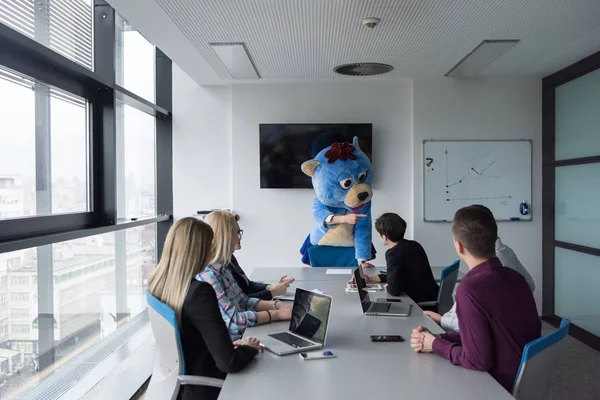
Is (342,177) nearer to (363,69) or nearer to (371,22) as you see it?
(371,22)

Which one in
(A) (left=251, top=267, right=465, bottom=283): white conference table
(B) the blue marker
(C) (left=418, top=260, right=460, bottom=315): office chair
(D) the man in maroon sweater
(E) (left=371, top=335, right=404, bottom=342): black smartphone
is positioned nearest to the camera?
(D) the man in maroon sweater

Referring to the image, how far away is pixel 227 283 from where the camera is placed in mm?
2426

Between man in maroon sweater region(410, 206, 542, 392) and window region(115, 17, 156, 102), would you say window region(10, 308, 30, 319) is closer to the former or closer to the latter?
window region(115, 17, 156, 102)

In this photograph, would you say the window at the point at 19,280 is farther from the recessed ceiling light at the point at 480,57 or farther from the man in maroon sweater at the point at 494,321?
the recessed ceiling light at the point at 480,57

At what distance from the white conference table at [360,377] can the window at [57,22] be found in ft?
7.04

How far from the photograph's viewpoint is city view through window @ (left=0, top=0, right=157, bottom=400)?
2653 millimetres

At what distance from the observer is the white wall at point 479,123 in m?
5.21

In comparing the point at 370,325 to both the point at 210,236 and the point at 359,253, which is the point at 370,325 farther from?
the point at 359,253

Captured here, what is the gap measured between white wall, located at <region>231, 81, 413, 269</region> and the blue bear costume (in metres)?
1.25

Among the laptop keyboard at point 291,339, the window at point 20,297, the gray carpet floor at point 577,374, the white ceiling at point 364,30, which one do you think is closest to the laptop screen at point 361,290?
the laptop keyboard at point 291,339

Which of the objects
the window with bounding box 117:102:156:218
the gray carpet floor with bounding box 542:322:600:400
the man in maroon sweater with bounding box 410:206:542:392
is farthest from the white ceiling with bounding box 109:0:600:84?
the gray carpet floor with bounding box 542:322:600:400

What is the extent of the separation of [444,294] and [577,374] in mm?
1496

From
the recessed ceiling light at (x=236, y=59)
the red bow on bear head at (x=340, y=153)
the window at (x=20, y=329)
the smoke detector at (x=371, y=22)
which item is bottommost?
the window at (x=20, y=329)

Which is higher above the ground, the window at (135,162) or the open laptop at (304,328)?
the window at (135,162)
